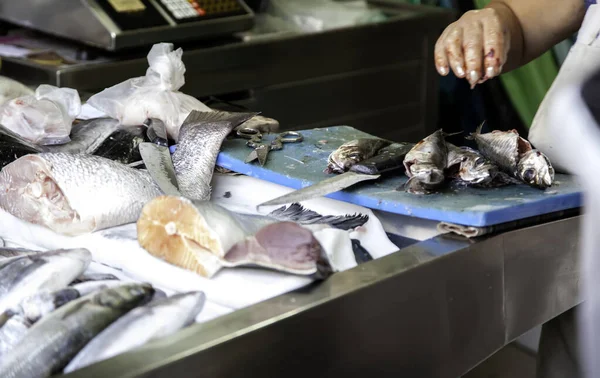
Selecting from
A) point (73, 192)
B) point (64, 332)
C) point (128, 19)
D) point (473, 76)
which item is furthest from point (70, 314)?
point (128, 19)

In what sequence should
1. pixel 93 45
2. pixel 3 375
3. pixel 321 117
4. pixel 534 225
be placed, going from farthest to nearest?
1. pixel 321 117
2. pixel 93 45
3. pixel 534 225
4. pixel 3 375

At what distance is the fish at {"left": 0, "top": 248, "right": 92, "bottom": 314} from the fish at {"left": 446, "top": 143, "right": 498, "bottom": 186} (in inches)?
28.4

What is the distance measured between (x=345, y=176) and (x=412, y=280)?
12.1 inches

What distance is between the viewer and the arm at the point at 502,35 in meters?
1.77

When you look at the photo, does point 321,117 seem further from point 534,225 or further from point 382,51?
point 534,225

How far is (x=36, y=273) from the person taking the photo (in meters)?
1.20

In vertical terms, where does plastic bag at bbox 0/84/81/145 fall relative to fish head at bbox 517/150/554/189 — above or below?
above

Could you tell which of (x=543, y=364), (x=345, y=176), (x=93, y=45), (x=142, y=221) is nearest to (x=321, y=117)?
(x=93, y=45)

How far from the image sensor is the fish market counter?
41.9 inches

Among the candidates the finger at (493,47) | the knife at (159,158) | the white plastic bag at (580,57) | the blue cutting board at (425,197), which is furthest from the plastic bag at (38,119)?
the white plastic bag at (580,57)

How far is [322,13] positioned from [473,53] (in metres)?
2.14

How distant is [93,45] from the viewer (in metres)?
3.07

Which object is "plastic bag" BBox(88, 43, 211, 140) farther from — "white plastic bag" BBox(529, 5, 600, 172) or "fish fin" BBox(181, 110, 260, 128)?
"white plastic bag" BBox(529, 5, 600, 172)

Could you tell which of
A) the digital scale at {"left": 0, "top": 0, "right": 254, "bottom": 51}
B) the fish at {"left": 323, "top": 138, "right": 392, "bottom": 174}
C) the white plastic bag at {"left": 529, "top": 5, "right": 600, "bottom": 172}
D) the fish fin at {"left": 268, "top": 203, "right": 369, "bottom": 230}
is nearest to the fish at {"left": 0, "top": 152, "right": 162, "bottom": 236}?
the fish fin at {"left": 268, "top": 203, "right": 369, "bottom": 230}
